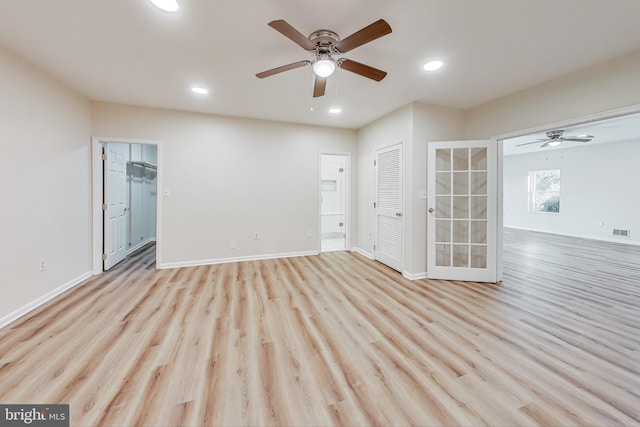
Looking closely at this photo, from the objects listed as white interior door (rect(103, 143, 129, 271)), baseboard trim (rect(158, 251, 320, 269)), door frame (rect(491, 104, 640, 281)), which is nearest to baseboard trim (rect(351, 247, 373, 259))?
baseboard trim (rect(158, 251, 320, 269))

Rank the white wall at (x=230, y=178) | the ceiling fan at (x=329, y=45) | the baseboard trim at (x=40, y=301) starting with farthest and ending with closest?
the white wall at (x=230, y=178) < the baseboard trim at (x=40, y=301) < the ceiling fan at (x=329, y=45)

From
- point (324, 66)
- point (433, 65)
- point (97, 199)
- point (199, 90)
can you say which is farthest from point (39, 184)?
point (433, 65)

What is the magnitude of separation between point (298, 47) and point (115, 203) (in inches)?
155

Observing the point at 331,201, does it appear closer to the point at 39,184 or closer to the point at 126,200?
the point at 126,200

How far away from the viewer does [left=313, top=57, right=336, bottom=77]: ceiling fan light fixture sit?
82.6 inches

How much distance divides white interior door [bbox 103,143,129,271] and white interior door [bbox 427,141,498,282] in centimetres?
484

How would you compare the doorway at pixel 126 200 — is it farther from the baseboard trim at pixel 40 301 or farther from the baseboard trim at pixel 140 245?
the baseboard trim at pixel 40 301

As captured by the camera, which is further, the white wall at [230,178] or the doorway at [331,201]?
the doorway at [331,201]

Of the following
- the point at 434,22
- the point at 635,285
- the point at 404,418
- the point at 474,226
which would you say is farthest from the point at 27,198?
the point at 635,285

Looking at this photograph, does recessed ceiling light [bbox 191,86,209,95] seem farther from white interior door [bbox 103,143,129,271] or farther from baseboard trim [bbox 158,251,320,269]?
baseboard trim [bbox 158,251,320,269]

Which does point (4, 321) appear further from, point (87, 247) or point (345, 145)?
point (345, 145)

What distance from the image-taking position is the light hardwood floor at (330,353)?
1435 millimetres

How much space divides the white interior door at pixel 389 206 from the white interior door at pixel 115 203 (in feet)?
14.2

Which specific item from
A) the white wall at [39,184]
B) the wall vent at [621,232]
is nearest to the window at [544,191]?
the wall vent at [621,232]
